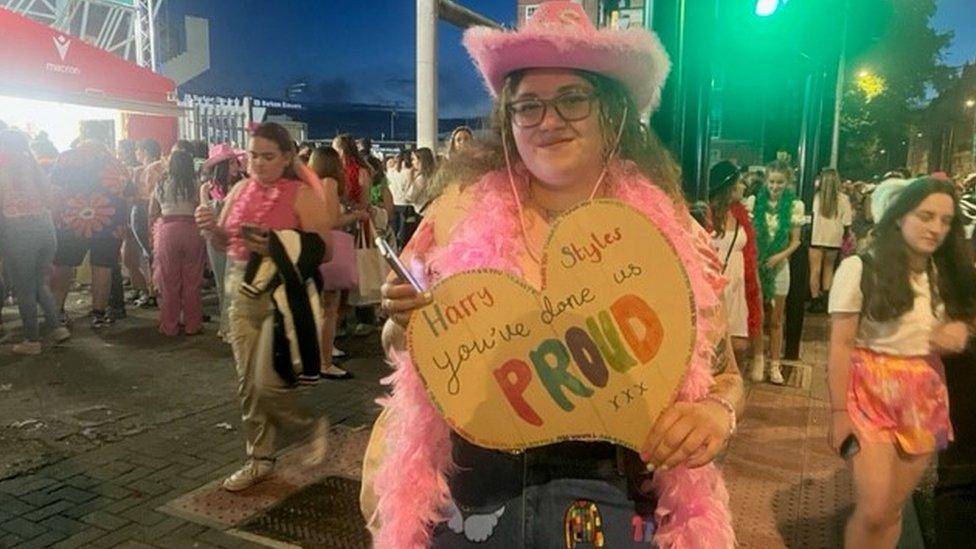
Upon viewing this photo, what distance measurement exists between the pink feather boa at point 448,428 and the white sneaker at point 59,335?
695cm

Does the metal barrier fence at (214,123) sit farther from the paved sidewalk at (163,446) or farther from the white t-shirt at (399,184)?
the paved sidewalk at (163,446)

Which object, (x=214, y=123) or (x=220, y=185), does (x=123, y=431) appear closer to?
(x=220, y=185)

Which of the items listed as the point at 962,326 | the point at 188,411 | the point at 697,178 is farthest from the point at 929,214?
the point at 188,411

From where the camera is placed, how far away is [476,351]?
55.5 inches

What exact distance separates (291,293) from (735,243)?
3523 mm

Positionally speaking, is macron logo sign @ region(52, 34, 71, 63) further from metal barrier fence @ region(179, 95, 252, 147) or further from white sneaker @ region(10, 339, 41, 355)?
white sneaker @ region(10, 339, 41, 355)

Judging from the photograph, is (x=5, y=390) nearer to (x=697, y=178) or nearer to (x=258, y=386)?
(x=258, y=386)

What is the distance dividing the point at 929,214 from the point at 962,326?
0.47 m

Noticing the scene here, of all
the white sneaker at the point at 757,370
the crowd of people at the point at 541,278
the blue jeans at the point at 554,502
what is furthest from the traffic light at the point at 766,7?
the white sneaker at the point at 757,370

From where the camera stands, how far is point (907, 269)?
10.6ft

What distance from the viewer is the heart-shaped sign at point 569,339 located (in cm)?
138

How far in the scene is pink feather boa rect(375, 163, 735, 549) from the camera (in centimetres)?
155

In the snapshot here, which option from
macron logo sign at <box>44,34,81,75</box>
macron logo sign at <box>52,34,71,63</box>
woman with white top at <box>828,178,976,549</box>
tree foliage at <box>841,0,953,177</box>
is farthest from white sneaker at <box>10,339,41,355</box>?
tree foliage at <box>841,0,953,177</box>

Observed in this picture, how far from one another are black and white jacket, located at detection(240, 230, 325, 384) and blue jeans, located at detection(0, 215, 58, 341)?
4.07 meters
